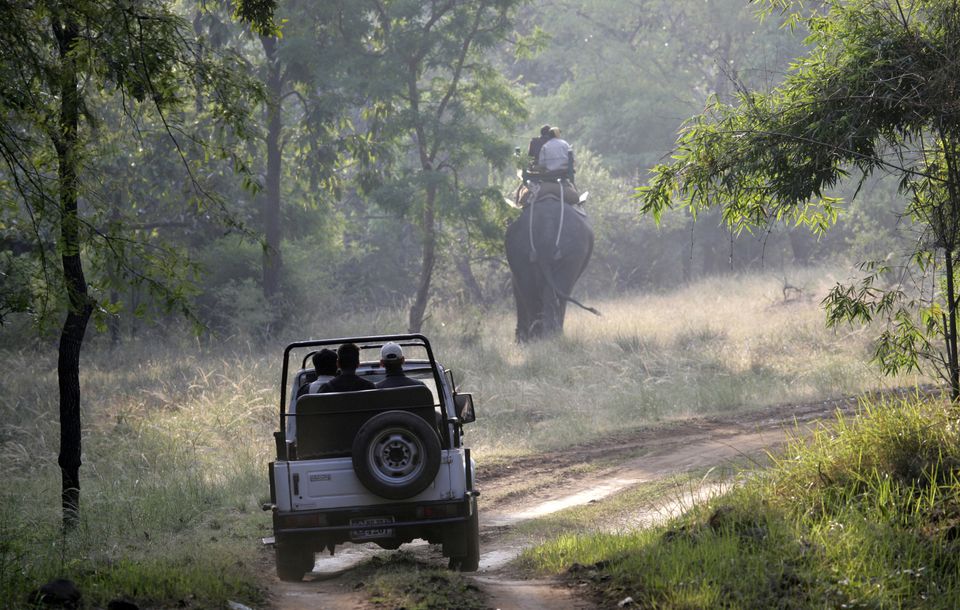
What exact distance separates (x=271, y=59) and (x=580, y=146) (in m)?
20.8

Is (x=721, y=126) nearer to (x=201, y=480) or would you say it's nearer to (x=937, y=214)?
(x=937, y=214)

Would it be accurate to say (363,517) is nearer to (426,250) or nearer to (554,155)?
(554,155)

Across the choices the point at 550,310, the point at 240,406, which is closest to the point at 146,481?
the point at 240,406

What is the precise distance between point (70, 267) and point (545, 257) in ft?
55.3

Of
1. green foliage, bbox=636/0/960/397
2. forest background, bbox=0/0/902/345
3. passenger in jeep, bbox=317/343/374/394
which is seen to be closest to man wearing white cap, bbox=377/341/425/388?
passenger in jeep, bbox=317/343/374/394

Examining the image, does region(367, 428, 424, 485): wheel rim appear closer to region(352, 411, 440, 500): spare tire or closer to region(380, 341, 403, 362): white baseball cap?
region(352, 411, 440, 500): spare tire

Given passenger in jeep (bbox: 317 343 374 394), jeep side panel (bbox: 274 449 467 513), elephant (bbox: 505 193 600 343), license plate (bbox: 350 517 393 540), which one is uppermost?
elephant (bbox: 505 193 600 343)

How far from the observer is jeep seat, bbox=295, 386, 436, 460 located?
8.25 meters

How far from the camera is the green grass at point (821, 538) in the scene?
687cm

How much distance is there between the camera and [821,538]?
7.39 m

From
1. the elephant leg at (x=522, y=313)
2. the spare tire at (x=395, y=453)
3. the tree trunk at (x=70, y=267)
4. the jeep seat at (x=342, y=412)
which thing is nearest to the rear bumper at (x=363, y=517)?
the spare tire at (x=395, y=453)

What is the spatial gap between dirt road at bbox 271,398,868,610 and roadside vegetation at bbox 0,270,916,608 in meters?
0.46

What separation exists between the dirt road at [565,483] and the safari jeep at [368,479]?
39 cm

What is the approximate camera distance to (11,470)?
47.3ft
